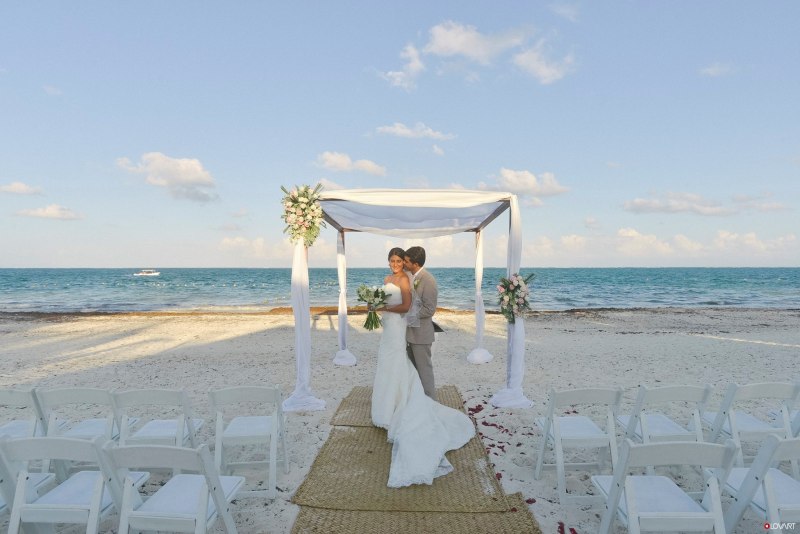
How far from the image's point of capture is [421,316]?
566 cm

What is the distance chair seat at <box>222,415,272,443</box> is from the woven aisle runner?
579 mm

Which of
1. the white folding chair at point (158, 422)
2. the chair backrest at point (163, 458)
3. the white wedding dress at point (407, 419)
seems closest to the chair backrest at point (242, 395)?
the white folding chair at point (158, 422)

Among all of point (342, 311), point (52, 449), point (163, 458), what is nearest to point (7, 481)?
point (52, 449)

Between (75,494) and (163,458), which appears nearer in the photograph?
(163,458)

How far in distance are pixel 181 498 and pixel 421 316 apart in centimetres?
350

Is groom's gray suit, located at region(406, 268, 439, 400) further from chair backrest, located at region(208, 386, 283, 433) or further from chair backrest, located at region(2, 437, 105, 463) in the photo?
chair backrest, located at region(2, 437, 105, 463)

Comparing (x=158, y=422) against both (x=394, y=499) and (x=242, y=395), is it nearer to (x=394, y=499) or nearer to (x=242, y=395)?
(x=242, y=395)

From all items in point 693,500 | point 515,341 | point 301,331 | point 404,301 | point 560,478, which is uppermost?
point 404,301

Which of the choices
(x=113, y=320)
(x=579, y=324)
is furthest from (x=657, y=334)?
(x=113, y=320)

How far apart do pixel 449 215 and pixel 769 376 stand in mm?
→ 6532

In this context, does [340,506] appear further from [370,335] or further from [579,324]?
[579,324]

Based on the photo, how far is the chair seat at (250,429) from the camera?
3.75m

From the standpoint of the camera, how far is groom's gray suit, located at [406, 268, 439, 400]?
18.7ft

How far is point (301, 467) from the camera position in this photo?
4238 mm
